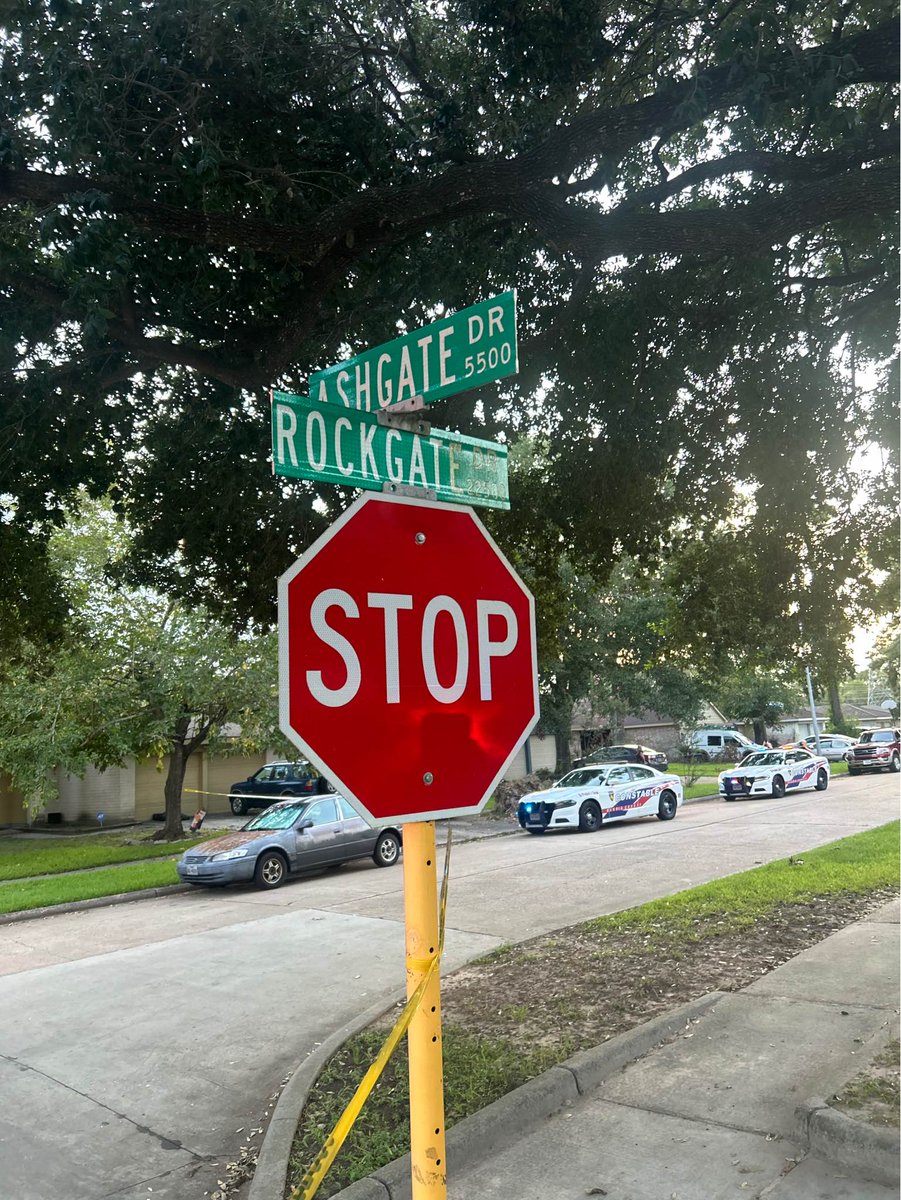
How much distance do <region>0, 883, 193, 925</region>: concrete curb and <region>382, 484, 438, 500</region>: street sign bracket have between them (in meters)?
12.6

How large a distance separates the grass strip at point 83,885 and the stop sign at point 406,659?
41.9 feet

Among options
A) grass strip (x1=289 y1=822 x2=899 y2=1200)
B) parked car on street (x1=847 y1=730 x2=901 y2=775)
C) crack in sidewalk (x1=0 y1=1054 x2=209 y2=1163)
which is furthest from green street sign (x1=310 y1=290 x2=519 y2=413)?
parked car on street (x1=847 y1=730 x2=901 y2=775)

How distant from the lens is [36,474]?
28.5ft

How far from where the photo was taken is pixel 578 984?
7516mm

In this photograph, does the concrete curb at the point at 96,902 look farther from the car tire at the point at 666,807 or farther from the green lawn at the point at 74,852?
the car tire at the point at 666,807

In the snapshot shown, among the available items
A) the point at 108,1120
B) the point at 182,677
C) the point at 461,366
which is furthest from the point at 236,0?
the point at 182,677

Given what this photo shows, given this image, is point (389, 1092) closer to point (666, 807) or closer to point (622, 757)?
point (666, 807)

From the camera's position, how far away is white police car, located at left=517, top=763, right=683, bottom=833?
21.3 meters

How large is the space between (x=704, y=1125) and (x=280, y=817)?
39.1ft

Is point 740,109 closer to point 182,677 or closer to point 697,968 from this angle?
point 697,968

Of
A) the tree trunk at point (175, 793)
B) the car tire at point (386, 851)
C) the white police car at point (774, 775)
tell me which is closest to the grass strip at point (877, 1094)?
the car tire at point (386, 851)

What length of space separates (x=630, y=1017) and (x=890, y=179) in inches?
220

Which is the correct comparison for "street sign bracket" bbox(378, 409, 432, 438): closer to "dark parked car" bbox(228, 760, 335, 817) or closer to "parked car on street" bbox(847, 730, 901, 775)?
"dark parked car" bbox(228, 760, 335, 817)

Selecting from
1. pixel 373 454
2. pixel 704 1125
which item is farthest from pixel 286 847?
pixel 373 454
